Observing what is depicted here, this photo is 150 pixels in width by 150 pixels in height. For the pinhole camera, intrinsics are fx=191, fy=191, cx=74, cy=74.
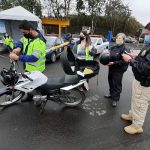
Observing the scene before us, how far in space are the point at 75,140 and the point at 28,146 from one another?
80cm

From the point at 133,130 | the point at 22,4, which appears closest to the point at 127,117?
the point at 133,130

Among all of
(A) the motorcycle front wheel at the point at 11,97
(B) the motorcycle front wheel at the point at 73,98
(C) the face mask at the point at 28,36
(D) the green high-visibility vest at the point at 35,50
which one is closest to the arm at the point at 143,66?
(B) the motorcycle front wheel at the point at 73,98

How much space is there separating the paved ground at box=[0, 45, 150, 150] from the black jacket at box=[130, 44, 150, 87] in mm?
1112

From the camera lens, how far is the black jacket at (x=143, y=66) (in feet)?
9.67

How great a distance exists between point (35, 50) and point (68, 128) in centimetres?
166

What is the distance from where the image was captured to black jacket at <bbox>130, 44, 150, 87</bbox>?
2.95 meters

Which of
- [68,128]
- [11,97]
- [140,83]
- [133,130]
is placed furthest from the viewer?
[11,97]

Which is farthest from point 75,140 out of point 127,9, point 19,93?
point 127,9

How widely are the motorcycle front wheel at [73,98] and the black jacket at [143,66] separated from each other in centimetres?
156

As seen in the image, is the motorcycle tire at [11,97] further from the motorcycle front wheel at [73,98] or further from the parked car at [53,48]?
the parked car at [53,48]

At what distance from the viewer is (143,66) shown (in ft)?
9.70

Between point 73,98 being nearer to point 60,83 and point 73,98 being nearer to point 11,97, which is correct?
point 60,83

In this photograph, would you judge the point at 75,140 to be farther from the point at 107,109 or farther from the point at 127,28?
the point at 127,28

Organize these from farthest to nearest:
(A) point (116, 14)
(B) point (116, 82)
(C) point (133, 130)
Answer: (A) point (116, 14)
(B) point (116, 82)
(C) point (133, 130)
